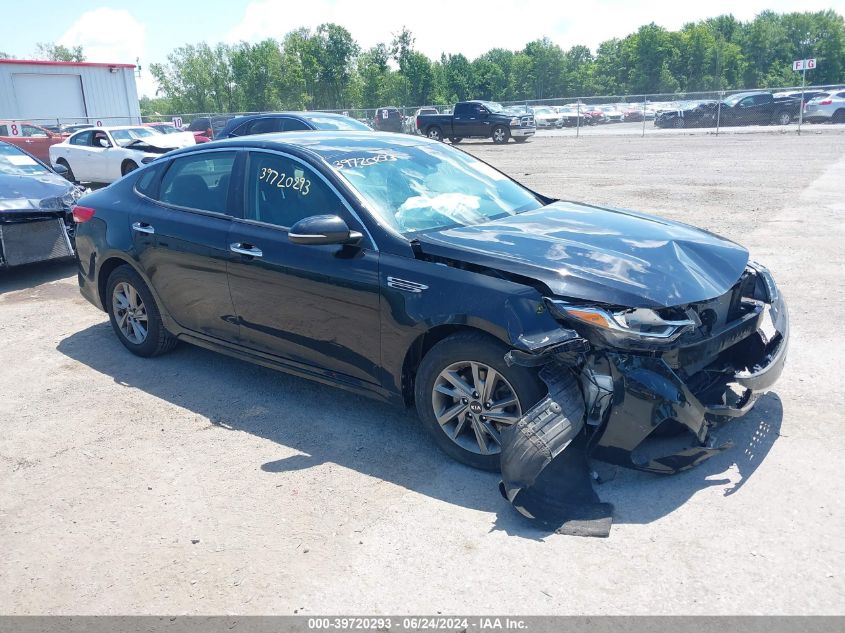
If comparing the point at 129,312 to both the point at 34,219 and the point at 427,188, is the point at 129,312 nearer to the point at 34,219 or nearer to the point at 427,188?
the point at 427,188

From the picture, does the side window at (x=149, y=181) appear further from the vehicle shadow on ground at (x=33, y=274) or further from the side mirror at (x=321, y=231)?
the vehicle shadow on ground at (x=33, y=274)

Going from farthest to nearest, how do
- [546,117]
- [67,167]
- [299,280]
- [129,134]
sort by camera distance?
[546,117] < [67,167] < [129,134] < [299,280]

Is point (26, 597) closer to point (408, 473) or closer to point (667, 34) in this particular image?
point (408, 473)

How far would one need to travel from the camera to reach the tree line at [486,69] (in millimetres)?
73250

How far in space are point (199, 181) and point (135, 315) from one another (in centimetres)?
133

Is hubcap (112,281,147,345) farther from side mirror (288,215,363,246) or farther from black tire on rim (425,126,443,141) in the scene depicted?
black tire on rim (425,126,443,141)

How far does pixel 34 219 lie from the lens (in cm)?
822

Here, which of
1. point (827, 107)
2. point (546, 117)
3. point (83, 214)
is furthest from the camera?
point (546, 117)

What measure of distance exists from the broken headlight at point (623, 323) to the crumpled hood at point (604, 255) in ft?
0.16

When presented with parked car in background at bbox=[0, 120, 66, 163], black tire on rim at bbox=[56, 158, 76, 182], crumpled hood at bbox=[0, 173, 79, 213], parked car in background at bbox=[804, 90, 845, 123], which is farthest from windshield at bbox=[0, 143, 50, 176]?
parked car in background at bbox=[804, 90, 845, 123]

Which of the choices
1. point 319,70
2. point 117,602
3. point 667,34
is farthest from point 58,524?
point 667,34

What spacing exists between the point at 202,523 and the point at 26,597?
2.63 ft

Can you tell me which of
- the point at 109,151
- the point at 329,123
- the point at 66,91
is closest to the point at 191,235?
the point at 329,123

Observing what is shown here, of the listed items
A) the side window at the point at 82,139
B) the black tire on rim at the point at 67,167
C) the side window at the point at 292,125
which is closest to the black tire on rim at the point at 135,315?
the side window at the point at 292,125
